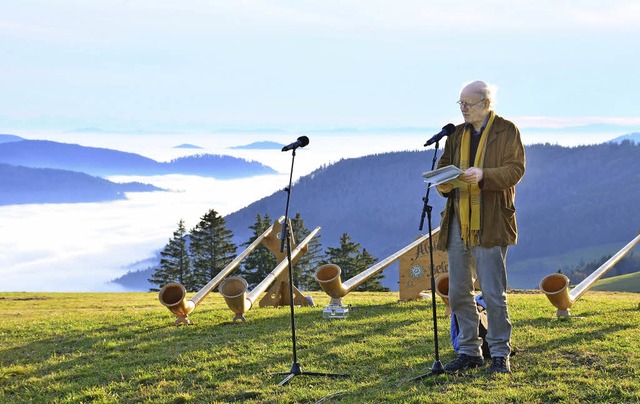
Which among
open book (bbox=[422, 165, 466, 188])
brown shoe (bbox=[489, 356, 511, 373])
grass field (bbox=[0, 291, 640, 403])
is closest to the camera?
open book (bbox=[422, 165, 466, 188])

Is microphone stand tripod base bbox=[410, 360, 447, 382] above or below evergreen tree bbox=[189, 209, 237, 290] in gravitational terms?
below

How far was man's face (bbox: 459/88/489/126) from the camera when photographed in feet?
23.7

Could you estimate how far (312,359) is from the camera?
9.05 metres

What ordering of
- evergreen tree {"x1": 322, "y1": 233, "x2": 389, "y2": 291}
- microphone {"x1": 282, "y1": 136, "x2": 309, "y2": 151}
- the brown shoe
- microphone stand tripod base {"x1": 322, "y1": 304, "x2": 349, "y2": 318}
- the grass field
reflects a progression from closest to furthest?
the grass field
the brown shoe
microphone {"x1": 282, "y1": 136, "x2": 309, "y2": 151}
microphone stand tripod base {"x1": 322, "y1": 304, "x2": 349, "y2": 318}
evergreen tree {"x1": 322, "y1": 233, "x2": 389, "y2": 291}

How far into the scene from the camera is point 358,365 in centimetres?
862

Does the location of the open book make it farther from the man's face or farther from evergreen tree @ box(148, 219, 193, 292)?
evergreen tree @ box(148, 219, 193, 292)

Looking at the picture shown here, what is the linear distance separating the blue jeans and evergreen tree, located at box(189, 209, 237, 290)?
159ft

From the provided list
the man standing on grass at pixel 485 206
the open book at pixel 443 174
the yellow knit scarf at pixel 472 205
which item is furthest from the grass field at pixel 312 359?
the open book at pixel 443 174

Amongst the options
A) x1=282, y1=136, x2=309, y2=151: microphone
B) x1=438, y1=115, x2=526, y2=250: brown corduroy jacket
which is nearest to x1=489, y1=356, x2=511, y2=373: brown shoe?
x1=438, y1=115, x2=526, y2=250: brown corduroy jacket

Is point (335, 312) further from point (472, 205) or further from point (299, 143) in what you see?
point (472, 205)

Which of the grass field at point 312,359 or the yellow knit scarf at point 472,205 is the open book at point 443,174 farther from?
the grass field at point 312,359

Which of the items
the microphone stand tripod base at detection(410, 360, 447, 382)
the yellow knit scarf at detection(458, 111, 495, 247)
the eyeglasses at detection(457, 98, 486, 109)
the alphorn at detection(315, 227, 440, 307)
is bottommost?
the microphone stand tripod base at detection(410, 360, 447, 382)

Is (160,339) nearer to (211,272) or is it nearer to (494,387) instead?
(494,387)

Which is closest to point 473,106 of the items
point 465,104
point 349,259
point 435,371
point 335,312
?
point 465,104
